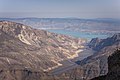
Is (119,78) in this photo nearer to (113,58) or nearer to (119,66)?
(119,66)

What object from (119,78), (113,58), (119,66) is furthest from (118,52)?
(119,78)

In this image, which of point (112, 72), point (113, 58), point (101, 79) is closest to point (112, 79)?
point (112, 72)

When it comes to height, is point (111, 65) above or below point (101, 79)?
above

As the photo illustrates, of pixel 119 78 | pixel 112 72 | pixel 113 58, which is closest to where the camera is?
pixel 119 78

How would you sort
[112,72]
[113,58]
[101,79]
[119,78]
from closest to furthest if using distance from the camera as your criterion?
[119,78]
[112,72]
[113,58]
[101,79]

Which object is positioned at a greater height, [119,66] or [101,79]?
[119,66]

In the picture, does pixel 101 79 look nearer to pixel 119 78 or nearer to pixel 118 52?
pixel 118 52

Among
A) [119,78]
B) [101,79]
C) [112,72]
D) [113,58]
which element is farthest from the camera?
[101,79]

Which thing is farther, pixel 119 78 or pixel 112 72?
pixel 112 72

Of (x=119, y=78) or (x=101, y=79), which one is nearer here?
(x=119, y=78)
